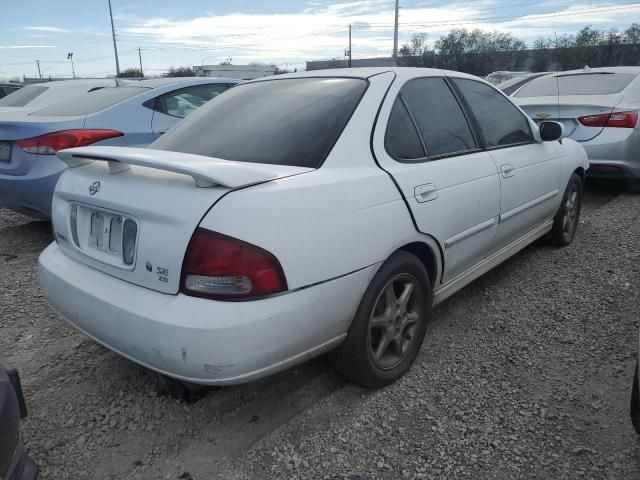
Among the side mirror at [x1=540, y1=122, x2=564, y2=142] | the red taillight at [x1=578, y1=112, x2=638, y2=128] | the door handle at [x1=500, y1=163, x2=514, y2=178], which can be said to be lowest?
the red taillight at [x1=578, y1=112, x2=638, y2=128]

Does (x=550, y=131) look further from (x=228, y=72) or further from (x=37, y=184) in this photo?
(x=228, y=72)

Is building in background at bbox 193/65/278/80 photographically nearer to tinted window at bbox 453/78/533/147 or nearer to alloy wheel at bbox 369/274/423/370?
tinted window at bbox 453/78/533/147

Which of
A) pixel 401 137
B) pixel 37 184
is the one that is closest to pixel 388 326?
pixel 401 137

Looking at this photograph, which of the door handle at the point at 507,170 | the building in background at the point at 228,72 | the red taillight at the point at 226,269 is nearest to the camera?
the red taillight at the point at 226,269

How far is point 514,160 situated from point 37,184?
149 inches

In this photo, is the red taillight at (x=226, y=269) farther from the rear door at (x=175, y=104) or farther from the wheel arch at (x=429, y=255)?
the rear door at (x=175, y=104)

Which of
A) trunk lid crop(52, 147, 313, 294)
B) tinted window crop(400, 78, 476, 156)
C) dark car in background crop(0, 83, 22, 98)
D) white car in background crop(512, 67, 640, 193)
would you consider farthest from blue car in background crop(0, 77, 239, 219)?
dark car in background crop(0, 83, 22, 98)

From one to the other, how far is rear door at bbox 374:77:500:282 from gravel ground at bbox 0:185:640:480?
0.58m

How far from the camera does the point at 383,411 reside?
2.46 metres

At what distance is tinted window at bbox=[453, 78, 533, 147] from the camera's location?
11.2 ft

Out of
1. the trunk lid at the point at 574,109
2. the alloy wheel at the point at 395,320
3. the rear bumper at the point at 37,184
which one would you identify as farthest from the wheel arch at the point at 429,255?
the trunk lid at the point at 574,109

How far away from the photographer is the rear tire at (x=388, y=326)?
2.39 m

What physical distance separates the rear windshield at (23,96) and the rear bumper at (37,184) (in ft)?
9.11

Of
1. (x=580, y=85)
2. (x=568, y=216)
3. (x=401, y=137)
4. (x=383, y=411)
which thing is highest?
(x=401, y=137)
